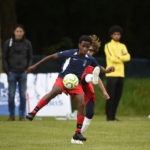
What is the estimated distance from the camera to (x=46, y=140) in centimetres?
1002

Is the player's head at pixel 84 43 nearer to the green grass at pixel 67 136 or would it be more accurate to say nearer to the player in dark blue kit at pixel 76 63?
the player in dark blue kit at pixel 76 63

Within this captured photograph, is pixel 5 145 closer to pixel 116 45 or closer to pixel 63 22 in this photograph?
pixel 116 45

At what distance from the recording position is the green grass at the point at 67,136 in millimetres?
9125

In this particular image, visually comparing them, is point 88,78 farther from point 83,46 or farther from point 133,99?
point 133,99

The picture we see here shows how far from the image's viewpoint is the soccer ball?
9.86m

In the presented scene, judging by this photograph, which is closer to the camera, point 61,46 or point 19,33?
point 19,33

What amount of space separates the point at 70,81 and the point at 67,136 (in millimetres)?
1399

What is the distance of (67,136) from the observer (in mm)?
10820

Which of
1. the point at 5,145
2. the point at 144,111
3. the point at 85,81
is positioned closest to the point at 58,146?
the point at 5,145

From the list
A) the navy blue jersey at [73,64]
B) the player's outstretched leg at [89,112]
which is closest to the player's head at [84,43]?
the navy blue jersey at [73,64]

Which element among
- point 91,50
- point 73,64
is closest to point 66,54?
point 73,64

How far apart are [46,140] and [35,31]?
68.9ft

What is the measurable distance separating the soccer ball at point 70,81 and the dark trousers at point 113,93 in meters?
5.12

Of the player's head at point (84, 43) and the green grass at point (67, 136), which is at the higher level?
the player's head at point (84, 43)
